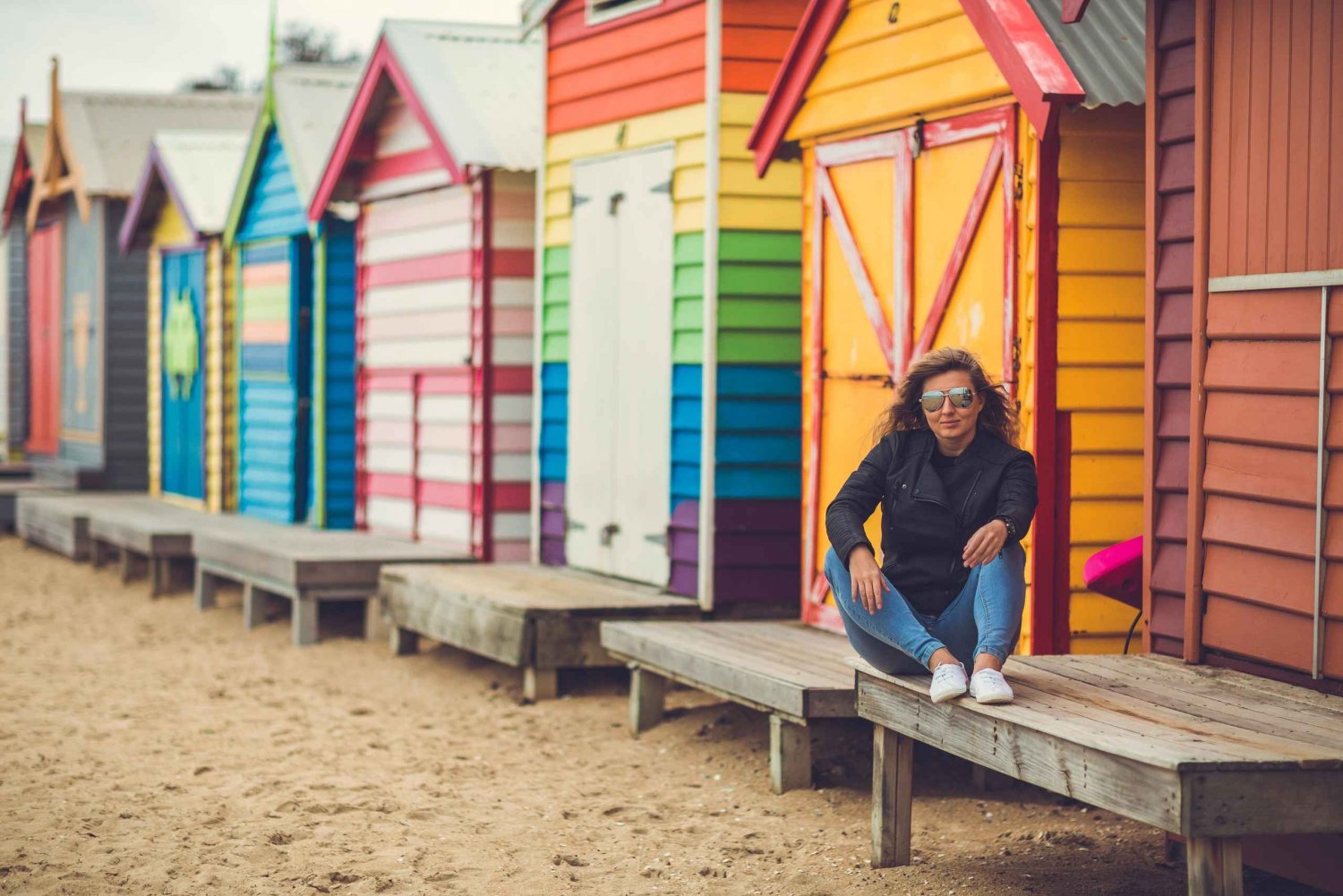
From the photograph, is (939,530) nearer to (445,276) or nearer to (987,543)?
(987,543)

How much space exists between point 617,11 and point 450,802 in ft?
15.5

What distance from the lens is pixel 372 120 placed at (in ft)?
38.1

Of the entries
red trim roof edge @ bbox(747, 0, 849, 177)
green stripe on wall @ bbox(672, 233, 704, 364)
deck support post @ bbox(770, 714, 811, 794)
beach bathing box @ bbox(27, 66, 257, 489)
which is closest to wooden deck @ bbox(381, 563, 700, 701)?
green stripe on wall @ bbox(672, 233, 704, 364)

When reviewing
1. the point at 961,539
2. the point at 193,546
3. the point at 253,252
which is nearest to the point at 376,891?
the point at 961,539

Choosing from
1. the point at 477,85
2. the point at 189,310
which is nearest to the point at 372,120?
the point at 477,85

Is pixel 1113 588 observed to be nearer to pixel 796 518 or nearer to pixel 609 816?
pixel 609 816

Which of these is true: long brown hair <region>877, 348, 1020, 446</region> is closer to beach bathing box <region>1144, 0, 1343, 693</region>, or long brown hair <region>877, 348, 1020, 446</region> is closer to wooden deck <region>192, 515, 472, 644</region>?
beach bathing box <region>1144, 0, 1343, 693</region>

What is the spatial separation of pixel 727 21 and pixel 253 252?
20.7ft

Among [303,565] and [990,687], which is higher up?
[990,687]

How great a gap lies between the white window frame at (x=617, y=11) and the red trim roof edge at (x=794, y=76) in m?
1.27

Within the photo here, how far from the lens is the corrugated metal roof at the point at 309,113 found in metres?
12.4

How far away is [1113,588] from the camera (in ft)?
19.1

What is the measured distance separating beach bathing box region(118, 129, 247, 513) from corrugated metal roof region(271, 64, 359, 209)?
5.46ft

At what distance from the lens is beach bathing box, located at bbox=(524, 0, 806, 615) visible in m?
8.45
